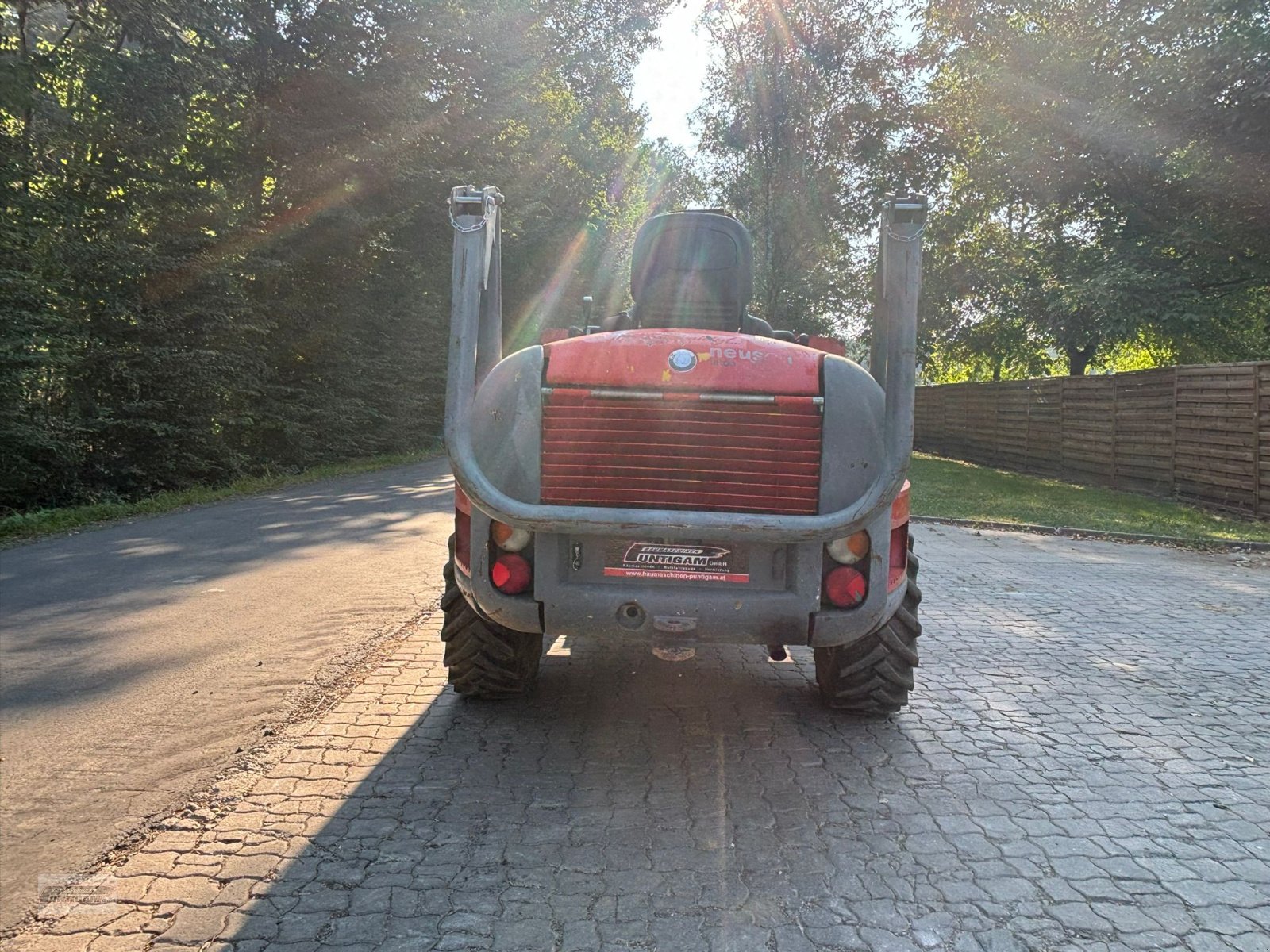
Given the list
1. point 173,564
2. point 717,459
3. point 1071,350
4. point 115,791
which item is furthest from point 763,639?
point 1071,350

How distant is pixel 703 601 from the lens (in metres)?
3.79

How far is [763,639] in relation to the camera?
3.89 m

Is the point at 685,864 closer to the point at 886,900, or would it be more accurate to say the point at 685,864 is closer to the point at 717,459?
the point at 886,900

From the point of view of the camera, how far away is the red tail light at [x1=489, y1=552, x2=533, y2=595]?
12.9 ft

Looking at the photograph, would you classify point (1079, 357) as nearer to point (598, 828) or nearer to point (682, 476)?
point (682, 476)

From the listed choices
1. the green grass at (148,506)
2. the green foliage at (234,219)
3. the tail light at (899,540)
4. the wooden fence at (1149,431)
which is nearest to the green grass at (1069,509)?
the wooden fence at (1149,431)

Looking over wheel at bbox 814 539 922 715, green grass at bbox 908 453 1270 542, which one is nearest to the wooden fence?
green grass at bbox 908 453 1270 542

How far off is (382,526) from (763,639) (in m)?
7.89

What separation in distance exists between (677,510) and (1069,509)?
12811 mm

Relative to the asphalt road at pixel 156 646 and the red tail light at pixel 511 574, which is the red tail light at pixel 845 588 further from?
the asphalt road at pixel 156 646

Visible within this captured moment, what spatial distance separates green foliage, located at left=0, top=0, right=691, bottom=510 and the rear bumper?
9189mm

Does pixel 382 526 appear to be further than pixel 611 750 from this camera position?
Yes

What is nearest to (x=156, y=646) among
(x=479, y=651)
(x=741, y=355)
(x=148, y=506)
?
(x=479, y=651)
